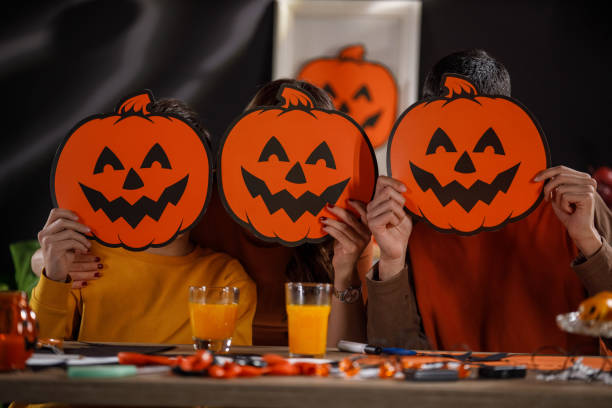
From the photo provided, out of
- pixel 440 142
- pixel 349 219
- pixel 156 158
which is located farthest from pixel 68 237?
pixel 440 142

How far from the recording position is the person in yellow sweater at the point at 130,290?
1.38 metres

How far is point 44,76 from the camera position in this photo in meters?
3.17

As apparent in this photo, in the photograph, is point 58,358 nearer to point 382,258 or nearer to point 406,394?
point 406,394

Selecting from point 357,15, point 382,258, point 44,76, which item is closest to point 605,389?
point 382,258

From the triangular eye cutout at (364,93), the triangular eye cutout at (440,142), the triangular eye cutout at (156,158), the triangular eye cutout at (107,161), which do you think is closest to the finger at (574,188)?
the triangular eye cutout at (440,142)

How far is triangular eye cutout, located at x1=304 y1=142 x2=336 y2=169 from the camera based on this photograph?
4.63 feet

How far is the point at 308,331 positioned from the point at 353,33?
2.44 metres

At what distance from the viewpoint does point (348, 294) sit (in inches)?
57.7

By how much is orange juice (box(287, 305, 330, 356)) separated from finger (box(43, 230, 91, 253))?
0.61m

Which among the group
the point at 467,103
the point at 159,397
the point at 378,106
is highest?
the point at 378,106

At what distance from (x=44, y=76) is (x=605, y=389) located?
318 cm

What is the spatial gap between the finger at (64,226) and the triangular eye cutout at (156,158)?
0.21 meters

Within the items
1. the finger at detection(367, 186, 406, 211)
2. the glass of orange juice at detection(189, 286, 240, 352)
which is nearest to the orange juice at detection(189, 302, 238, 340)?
the glass of orange juice at detection(189, 286, 240, 352)

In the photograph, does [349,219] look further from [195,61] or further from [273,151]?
[195,61]
